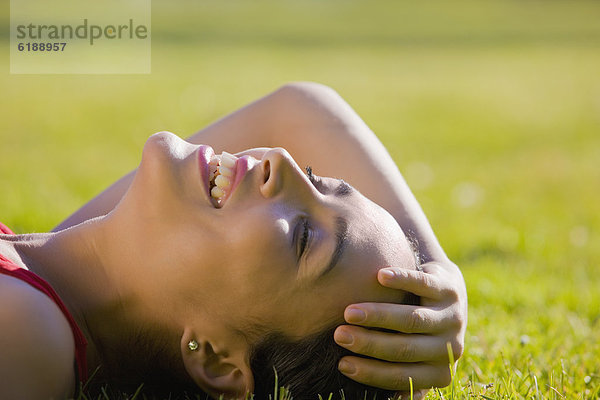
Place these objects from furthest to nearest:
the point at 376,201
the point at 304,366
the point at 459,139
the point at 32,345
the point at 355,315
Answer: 1. the point at 459,139
2. the point at 376,201
3. the point at 304,366
4. the point at 355,315
5. the point at 32,345

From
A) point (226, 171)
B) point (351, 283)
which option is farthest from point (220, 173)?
point (351, 283)

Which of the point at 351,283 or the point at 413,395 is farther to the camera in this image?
the point at 413,395

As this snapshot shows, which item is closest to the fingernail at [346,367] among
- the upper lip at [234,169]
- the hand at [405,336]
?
the hand at [405,336]

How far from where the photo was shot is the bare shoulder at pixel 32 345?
2.19 metres

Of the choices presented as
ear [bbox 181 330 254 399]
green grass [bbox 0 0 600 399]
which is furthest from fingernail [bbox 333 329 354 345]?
green grass [bbox 0 0 600 399]

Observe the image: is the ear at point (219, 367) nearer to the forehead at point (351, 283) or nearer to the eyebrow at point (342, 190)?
the forehead at point (351, 283)

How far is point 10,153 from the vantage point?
789 centimetres

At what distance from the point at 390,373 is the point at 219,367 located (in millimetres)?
581

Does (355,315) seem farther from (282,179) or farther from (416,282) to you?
(282,179)

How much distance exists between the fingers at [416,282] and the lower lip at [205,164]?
64cm

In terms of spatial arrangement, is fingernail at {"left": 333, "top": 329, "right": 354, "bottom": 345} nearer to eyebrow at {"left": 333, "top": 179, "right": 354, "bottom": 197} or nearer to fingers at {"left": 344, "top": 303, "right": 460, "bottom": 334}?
fingers at {"left": 344, "top": 303, "right": 460, "bottom": 334}

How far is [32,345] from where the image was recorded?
221cm

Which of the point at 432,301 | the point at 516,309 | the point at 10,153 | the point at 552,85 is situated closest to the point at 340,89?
the point at 552,85

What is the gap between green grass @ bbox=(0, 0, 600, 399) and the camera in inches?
158
